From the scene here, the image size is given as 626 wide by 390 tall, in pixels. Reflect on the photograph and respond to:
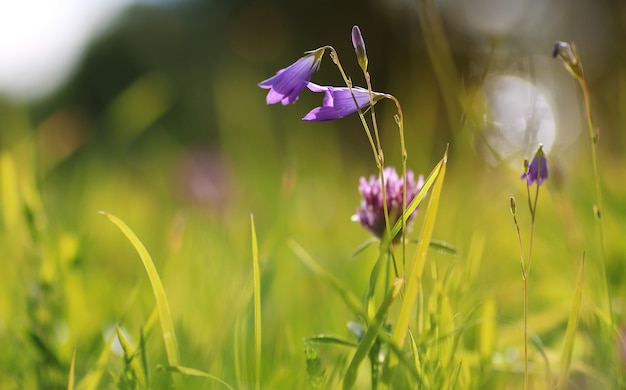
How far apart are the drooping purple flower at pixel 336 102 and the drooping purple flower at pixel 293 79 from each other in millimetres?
23

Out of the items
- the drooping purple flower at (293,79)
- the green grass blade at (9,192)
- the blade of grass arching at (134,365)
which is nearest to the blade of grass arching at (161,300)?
the blade of grass arching at (134,365)

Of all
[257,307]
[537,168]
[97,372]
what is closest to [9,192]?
[97,372]

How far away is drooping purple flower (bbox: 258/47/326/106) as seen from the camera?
1.04m

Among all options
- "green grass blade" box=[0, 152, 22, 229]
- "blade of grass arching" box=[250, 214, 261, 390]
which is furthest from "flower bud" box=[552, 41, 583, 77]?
"green grass blade" box=[0, 152, 22, 229]

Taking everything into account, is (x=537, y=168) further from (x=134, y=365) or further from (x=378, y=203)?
(x=134, y=365)

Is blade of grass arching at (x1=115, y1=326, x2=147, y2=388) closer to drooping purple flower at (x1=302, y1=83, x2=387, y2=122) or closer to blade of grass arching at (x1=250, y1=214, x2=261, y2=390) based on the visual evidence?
blade of grass arching at (x1=250, y1=214, x2=261, y2=390)

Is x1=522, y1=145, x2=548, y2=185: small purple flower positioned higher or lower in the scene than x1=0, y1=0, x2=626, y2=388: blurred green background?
higher

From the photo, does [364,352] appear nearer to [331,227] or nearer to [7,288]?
[7,288]

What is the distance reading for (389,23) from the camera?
13.8 m

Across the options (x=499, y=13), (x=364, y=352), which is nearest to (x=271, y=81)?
(x=364, y=352)

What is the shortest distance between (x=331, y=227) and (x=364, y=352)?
171 cm

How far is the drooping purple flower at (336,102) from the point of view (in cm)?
104

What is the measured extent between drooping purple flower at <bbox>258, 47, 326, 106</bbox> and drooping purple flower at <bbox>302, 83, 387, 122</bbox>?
0.02m

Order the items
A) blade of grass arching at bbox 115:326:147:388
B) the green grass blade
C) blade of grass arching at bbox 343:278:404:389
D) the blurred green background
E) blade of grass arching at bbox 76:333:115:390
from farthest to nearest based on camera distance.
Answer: the green grass blade, the blurred green background, blade of grass arching at bbox 76:333:115:390, blade of grass arching at bbox 115:326:147:388, blade of grass arching at bbox 343:278:404:389
